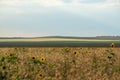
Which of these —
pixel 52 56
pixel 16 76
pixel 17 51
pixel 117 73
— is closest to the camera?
pixel 16 76

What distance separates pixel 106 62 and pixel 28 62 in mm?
3295

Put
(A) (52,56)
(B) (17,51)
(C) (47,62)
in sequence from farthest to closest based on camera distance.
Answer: (B) (17,51), (A) (52,56), (C) (47,62)

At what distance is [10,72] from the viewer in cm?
1320

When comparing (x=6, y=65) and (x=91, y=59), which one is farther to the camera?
(x=91, y=59)

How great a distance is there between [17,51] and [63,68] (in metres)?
4.64

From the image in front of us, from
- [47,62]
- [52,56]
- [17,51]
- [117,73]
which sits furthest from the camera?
[17,51]

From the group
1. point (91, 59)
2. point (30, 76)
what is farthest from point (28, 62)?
point (91, 59)

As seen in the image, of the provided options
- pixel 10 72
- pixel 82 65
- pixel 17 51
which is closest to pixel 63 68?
pixel 82 65

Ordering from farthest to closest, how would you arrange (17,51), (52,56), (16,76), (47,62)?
(17,51) < (52,56) < (47,62) < (16,76)

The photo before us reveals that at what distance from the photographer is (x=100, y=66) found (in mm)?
Result: 14188

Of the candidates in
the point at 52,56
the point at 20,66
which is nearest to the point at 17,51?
the point at 52,56

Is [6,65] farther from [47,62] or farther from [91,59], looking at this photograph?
[91,59]

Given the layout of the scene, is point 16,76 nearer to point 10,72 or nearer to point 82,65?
point 10,72

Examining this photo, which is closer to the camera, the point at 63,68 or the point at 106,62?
the point at 63,68
